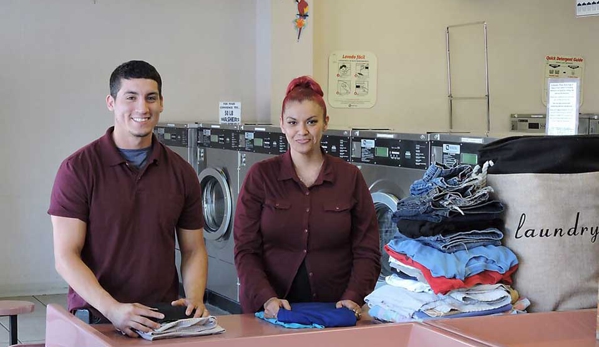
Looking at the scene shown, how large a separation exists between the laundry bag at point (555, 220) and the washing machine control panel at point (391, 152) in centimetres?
187

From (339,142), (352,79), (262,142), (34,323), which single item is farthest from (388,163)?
(352,79)

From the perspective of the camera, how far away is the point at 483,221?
2418 millimetres

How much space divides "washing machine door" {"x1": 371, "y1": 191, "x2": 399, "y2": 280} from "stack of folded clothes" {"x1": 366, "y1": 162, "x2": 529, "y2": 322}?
194 cm

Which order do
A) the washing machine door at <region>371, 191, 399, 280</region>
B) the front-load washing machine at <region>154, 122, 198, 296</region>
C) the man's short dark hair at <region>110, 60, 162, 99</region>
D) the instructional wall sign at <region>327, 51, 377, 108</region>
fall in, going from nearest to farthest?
1. the man's short dark hair at <region>110, 60, 162, 99</region>
2. the washing machine door at <region>371, 191, 399, 280</region>
3. the front-load washing machine at <region>154, 122, 198, 296</region>
4. the instructional wall sign at <region>327, 51, 377, 108</region>

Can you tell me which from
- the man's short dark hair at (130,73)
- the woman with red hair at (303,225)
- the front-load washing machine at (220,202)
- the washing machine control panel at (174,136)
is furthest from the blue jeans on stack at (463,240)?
the washing machine control panel at (174,136)

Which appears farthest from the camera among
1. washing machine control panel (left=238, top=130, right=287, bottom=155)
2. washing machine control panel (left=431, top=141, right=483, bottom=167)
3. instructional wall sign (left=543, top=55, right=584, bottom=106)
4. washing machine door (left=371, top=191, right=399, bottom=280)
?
instructional wall sign (left=543, top=55, right=584, bottom=106)

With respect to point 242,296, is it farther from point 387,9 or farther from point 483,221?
point 387,9

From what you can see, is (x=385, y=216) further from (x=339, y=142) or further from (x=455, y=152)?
(x=455, y=152)

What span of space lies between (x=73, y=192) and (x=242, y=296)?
2.28 feet

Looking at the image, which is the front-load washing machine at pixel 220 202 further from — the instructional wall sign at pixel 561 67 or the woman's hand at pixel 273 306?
the instructional wall sign at pixel 561 67

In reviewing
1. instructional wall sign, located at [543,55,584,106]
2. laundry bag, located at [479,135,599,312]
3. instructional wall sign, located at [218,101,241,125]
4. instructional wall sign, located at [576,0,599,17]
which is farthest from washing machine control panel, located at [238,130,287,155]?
instructional wall sign, located at [543,55,584,106]

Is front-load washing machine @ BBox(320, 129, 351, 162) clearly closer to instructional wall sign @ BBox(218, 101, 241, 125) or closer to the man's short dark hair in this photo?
instructional wall sign @ BBox(218, 101, 241, 125)

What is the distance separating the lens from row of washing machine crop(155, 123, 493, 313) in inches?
170

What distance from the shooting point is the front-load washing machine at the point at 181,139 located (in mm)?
6543
